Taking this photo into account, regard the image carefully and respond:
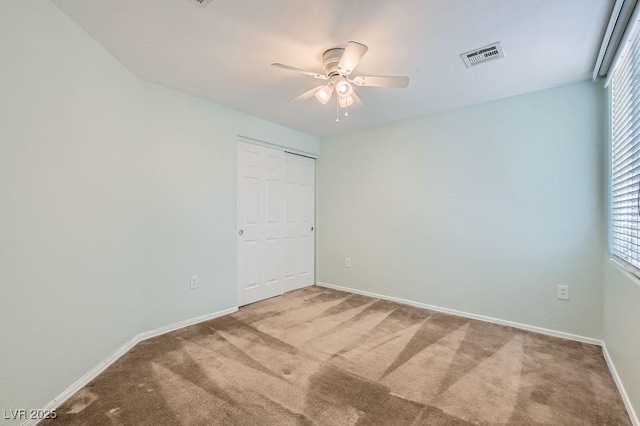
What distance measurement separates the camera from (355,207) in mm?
3996

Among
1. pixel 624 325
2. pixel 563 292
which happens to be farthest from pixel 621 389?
pixel 563 292

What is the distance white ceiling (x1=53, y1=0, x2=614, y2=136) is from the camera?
1583 millimetres

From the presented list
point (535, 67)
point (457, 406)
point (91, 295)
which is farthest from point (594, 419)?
point (91, 295)

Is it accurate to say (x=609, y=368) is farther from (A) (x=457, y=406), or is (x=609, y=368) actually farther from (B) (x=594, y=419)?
(A) (x=457, y=406)

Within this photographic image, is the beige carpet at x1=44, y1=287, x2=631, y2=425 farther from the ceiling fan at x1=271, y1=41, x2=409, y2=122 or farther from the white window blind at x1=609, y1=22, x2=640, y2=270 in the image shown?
the ceiling fan at x1=271, y1=41, x2=409, y2=122

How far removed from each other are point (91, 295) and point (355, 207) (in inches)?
119

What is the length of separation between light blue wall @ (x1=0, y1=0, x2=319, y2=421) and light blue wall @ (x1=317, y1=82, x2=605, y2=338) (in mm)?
1832

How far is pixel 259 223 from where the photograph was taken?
143 inches

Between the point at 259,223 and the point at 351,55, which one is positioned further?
the point at 259,223

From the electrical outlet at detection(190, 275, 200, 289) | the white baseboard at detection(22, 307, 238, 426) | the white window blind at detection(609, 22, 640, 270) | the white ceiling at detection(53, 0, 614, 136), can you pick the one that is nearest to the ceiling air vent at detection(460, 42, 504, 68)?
the white ceiling at detection(53, 0, 614, 136)

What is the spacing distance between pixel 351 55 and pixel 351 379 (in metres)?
2.11

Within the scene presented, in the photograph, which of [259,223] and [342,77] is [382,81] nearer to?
[342,77]

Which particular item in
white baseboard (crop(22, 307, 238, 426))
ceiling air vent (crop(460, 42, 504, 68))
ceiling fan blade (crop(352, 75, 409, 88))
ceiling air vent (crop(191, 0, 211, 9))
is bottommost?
white baseboard (crop(22, 307, 238, 426))

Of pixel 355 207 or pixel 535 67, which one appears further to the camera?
pixel 355 207
